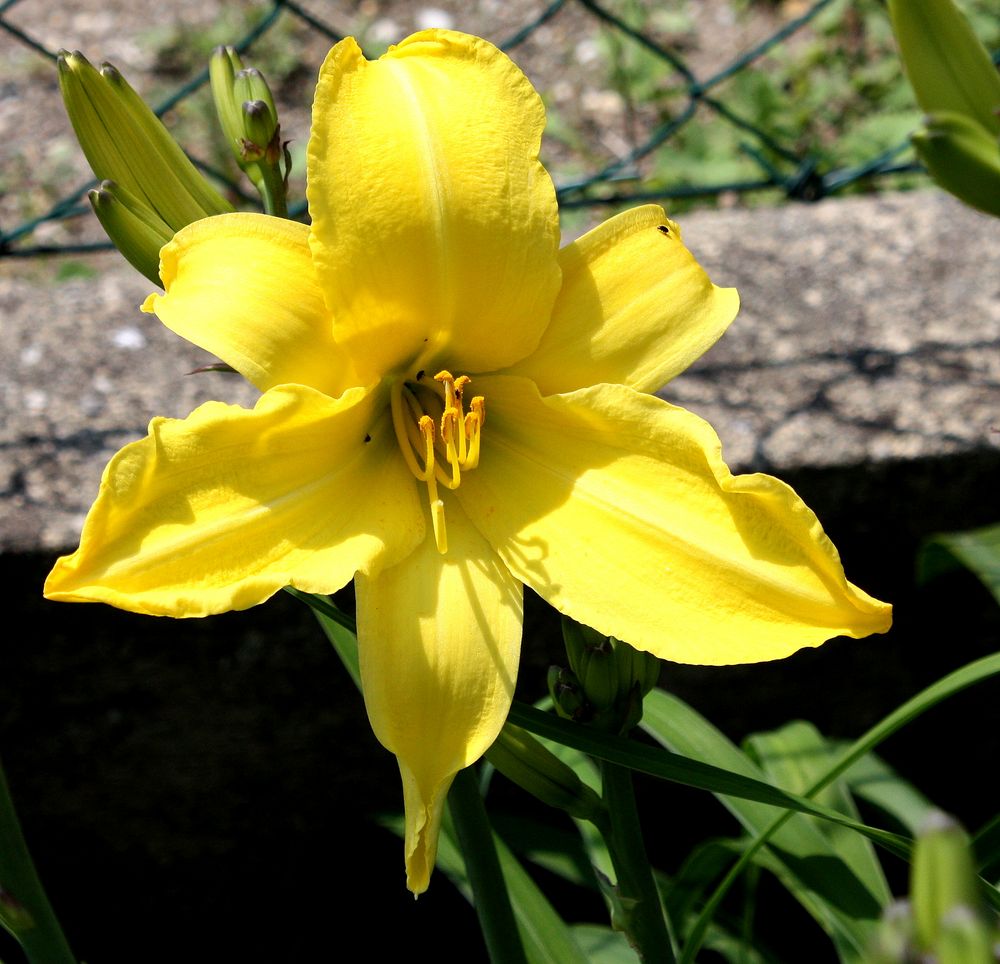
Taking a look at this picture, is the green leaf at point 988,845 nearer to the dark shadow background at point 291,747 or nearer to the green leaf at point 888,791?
the green leaf at point 888,791

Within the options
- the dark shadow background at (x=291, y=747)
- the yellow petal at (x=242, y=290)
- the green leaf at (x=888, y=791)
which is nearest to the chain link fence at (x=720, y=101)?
the dark shadow background at (x=291, y=747)

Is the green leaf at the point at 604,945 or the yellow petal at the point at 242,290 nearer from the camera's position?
the yellow petal at the point at 242,290

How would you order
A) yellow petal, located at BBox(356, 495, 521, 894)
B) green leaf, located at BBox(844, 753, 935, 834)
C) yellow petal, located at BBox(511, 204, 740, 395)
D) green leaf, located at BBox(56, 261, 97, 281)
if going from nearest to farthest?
yellow petal, located at BBox(356, 495, 521, 894)
yellow petal, located at BBox(511, 204, 740, 395)
green leaf, located at BBox(844, 753, 935, 834)
green leaf, located at BBox(56, 261, 97, 281)

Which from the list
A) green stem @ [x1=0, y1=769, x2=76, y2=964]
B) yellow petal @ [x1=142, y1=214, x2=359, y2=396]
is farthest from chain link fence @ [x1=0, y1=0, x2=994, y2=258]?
green stem @ [x1=0, y1=769, x2=76, y2=964]

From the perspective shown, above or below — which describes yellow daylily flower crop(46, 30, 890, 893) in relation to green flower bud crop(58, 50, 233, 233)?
below

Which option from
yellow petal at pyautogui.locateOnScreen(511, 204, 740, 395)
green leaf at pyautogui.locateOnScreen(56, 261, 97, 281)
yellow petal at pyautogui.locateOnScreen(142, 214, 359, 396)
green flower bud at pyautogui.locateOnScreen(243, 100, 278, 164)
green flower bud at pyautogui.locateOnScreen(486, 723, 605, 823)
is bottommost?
green leaf at pyautogui.locateOnScreen(56, 261, 97, 281)

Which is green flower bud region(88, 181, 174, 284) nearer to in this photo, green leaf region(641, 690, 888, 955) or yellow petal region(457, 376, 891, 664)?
yellow petal region(457, 376, 891, 664)

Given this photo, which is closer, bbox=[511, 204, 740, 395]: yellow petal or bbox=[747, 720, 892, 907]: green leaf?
bbox=[511, 204, 740, 395]: yellow petal
